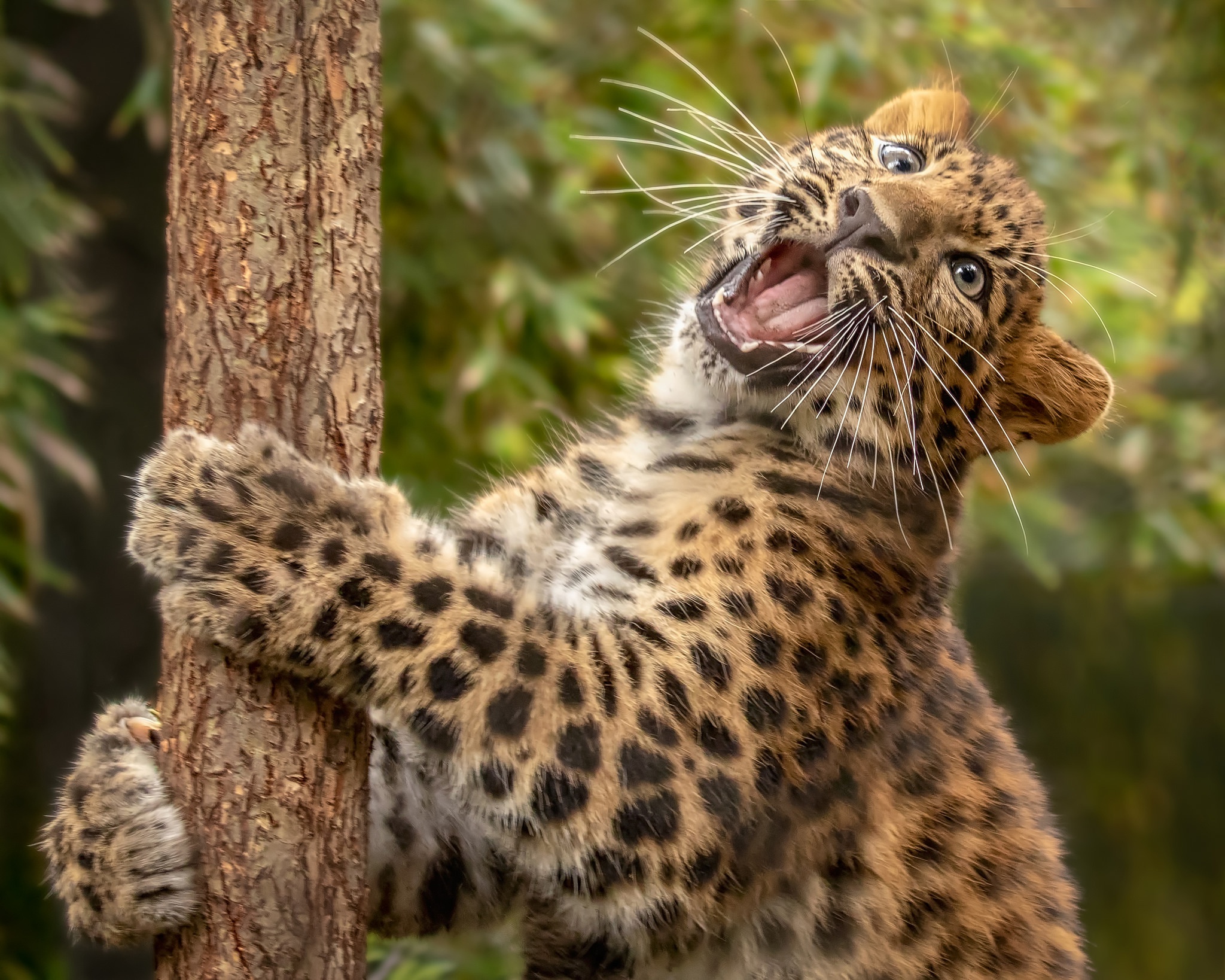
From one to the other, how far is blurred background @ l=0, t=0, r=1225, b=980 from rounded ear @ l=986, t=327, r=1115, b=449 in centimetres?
111

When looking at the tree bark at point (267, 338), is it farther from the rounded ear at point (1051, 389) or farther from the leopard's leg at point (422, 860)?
the rounded ear at point (1051, 389)

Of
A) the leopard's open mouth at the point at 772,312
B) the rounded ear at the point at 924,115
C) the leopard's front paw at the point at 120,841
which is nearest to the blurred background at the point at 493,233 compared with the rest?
the rounded ear at the point at 924,115

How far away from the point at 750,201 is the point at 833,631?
1548 millimetres

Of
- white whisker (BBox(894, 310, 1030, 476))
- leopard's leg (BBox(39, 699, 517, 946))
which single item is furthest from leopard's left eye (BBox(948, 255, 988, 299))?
A: leopard's leg (BBox(39, 699, 517, 946))

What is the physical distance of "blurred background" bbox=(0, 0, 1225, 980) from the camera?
21.6ft

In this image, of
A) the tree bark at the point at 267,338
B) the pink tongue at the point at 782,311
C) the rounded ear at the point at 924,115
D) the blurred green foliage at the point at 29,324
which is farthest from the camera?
the blurred green foliage at the point at 29,324

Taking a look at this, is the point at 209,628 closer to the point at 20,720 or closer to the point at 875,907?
the point at 875,907

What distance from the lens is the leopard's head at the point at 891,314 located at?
4.06m

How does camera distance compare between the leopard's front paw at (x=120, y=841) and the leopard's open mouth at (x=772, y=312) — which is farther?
the leopard's open mouth at (x=772, y=312)

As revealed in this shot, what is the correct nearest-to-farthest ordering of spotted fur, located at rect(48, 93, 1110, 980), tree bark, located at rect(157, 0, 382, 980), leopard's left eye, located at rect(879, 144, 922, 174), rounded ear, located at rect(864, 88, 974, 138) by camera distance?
tree bark, located at rect(157, 0, 382, 980) < spotted fur, located at rect(48, 93, 1110, 980) < leopard's left eye, located at rect(879, 144, 922, 174) < rounded ear, located at rect(864, 88, 974, 138)

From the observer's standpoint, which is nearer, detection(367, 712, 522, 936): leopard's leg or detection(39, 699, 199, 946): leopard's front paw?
detection(39, 699, 199, 946): leopard's front paw

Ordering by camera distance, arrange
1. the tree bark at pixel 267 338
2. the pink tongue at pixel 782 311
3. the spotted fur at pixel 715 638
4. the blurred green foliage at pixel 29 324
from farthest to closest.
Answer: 1. the blurred green foliage at pixel 29 324
2. the pink tongue at pixel 782 311
3. the spotted fur at pixel 715 638
4. the tree bark at pixel 267 338

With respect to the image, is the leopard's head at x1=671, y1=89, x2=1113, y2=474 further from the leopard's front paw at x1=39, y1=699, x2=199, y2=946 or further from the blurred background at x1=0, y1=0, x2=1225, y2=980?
the leopard's front paw at x1=39, y1=699, x2=199, y2=946

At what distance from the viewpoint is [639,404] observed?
4.66m
